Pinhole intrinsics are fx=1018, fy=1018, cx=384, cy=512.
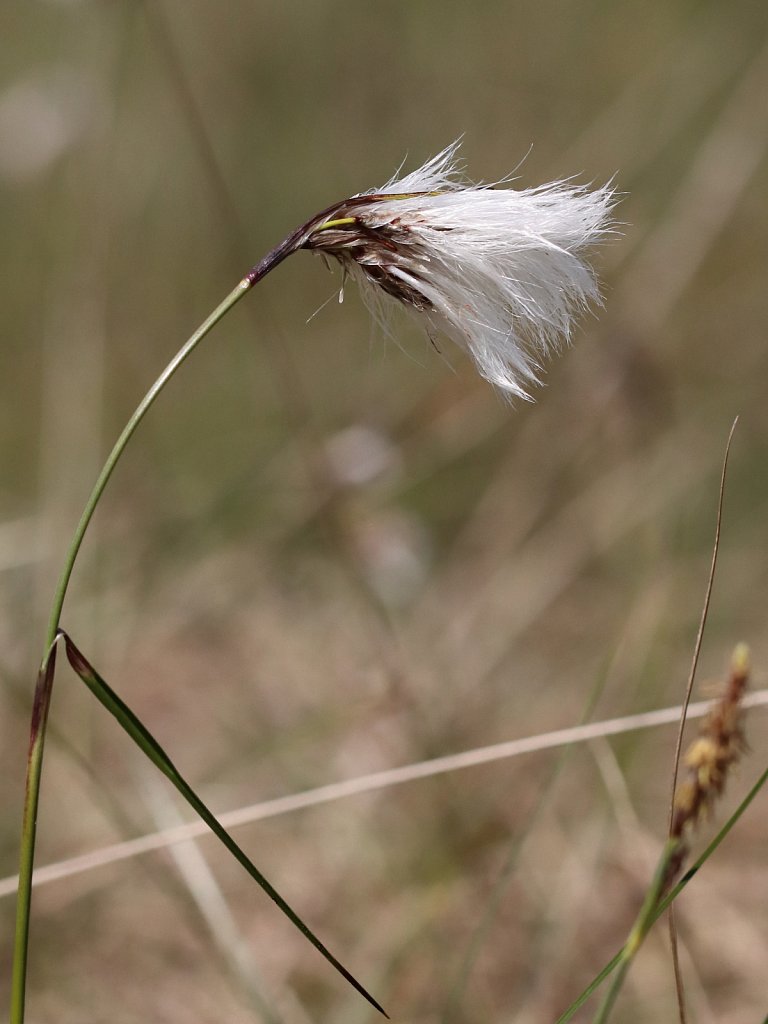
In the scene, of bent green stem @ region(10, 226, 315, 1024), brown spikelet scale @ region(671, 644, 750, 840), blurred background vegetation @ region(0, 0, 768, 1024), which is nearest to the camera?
bent green stem @ region(10, 226, 315, 1024)

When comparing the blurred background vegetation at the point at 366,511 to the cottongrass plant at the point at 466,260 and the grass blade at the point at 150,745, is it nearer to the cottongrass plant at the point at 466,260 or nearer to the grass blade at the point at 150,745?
the cottongrass plant at the point at 466,260

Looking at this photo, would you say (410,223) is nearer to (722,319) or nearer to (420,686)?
(420,686)

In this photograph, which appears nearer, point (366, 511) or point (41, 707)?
point (41, 707)

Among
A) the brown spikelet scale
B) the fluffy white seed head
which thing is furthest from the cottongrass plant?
the brown spikelet scale

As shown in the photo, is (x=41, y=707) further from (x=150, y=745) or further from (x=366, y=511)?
(x=366, y=511)

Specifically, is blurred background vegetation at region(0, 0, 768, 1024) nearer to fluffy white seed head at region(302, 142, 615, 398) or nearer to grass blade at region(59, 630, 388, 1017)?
fluffy white seed head at region(302, 142, 615, 398)

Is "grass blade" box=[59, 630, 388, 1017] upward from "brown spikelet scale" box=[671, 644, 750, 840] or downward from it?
upward

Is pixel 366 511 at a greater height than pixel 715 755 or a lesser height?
greater

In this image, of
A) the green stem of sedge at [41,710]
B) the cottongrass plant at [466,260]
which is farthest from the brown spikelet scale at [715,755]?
the green stem of sedge at [41,710]

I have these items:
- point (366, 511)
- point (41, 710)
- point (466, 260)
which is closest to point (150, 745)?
point (41, 710)
